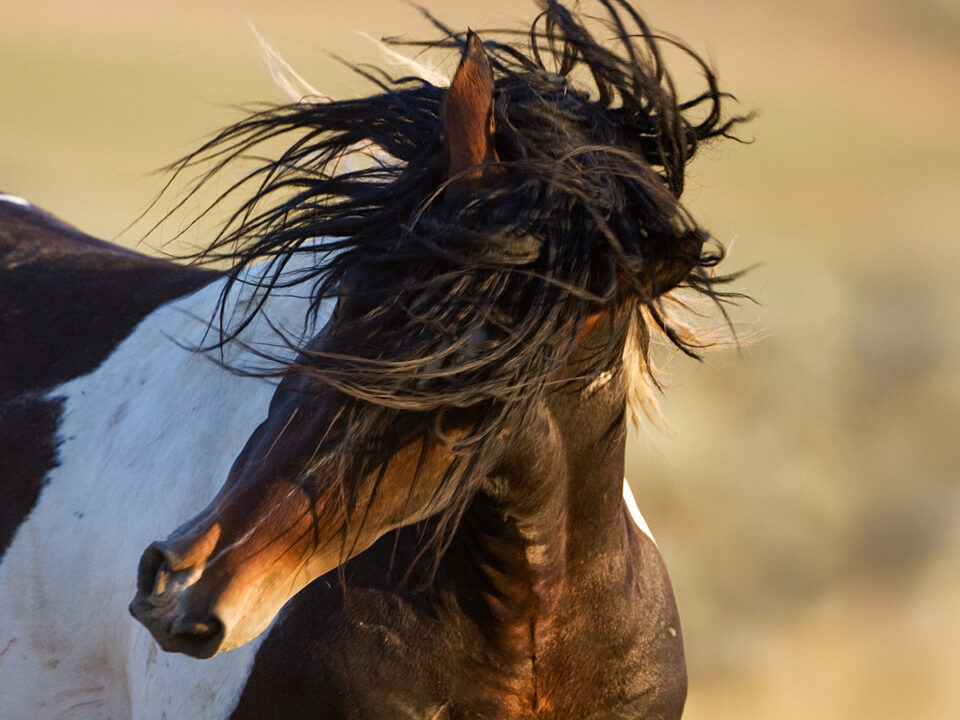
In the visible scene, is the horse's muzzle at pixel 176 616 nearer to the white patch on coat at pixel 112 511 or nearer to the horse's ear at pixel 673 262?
the white patch on coat at pixel 112 511

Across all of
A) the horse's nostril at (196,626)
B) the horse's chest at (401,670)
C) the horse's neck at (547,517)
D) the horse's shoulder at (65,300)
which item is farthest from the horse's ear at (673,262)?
the horse's shoulder at (65,300)

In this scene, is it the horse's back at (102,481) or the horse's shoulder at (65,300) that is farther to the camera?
the horse's shoulder at (65,300)

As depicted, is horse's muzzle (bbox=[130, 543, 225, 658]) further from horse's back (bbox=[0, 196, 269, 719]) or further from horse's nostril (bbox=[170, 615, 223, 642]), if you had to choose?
horse's back (bbox=[0, 196, 269, 719])

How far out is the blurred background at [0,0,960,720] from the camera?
5.98 m

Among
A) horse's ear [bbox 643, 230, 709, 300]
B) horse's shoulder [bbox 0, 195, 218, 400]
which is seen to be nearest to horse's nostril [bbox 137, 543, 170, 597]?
horse's ear [bbox 643, 230, 709, 300]

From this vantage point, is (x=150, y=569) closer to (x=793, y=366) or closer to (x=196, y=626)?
(x=196, y=626)

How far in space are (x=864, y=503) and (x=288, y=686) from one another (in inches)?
204

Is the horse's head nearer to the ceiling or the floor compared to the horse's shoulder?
nearer to the ceiling

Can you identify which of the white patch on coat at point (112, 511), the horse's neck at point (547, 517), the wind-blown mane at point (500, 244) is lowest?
the white patch on coat at point (112, 511)

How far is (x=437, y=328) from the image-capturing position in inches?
71.5

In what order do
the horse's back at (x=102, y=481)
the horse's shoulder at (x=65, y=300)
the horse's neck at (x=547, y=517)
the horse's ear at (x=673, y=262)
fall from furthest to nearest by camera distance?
the horse's shoulder at (x=65, y=300), the horse's back at (x=102, y=481), the horse's neck at (x=547, y=517), the horse's ear at (x=673, y=262)

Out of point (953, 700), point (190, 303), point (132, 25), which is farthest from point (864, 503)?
point (132, 25)

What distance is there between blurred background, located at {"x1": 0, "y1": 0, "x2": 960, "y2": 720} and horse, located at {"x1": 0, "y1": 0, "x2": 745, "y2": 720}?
0.34 metres

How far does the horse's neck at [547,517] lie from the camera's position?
206 cm
